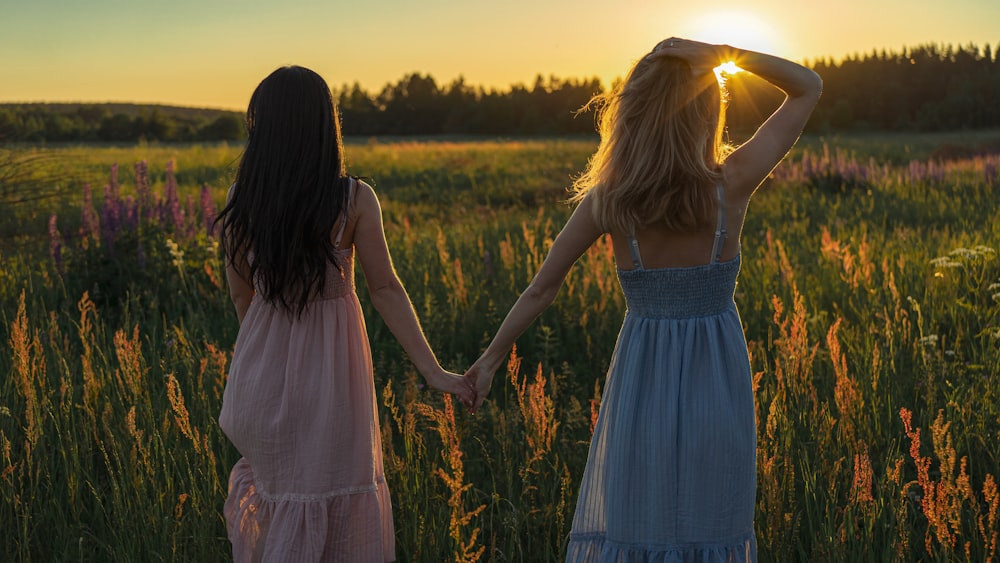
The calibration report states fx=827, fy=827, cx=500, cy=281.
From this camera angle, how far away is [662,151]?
221 cm

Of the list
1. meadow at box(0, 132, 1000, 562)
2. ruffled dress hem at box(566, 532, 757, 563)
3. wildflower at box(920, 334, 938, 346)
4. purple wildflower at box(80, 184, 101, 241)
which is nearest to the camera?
ruffled dress hem at box(566, 532, 757, 563)

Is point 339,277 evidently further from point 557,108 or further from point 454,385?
point 557,108

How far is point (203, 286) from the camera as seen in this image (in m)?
6.42

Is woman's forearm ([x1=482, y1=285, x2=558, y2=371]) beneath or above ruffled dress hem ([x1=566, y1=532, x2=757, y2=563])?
above

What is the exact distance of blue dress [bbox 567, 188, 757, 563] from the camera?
2.29m

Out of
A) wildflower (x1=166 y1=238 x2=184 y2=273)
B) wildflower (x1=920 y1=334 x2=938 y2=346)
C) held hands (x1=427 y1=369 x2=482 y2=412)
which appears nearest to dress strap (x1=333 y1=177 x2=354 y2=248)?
held hands (x1=427 y1=369 x2=482 y2=412)

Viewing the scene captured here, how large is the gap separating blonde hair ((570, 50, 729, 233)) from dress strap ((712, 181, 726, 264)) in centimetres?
4

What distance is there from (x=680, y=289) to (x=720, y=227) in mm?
205

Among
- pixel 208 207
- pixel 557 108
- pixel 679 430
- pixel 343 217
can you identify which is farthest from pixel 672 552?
pixel 557 108

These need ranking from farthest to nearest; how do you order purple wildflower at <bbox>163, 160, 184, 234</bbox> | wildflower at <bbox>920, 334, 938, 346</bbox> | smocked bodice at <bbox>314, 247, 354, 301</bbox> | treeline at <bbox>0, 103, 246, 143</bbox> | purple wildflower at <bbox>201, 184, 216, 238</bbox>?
treeline at <bbox>0, 103, 246, 143</bbox> → purple wildflower at <bbox>163, 160, 184, 234</bbox> → purple wildflower at <bbox>201, 184, 216, 238</bbox> → wildflower at <bbox>920, 334, 938, 346</bbox> → smocked bodice at <bbox>314, 247, 354, 301</bbox>

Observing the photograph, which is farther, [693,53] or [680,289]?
[680,289]

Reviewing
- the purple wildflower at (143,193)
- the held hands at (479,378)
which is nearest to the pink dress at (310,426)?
the held hands at (479,378)

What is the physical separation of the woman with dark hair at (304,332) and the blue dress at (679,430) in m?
0.78

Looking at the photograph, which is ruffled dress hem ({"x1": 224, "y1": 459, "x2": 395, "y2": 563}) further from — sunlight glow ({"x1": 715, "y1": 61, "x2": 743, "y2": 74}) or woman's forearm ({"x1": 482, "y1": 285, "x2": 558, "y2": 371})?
sunlight glow ({"x1": 715, "y1": 61, "x2": 743, "y2": 74})
